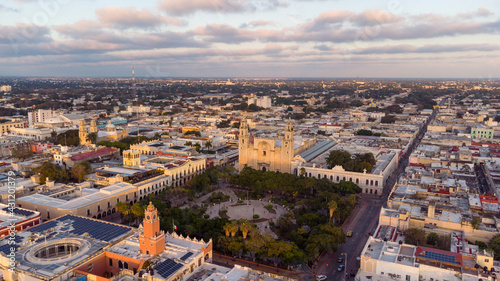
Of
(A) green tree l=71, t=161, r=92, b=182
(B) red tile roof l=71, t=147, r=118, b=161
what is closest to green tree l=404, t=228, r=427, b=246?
(A) green tree l=71, t=161, r=92, b=182

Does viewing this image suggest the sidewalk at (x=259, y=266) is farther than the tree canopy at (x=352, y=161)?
No

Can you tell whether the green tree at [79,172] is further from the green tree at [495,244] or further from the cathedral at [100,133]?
the green tree at [495,244]

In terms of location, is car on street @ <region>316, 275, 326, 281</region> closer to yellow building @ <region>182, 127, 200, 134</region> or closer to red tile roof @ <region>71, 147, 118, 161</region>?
red tile roof @ <region>71, 147, 118, 161</region>

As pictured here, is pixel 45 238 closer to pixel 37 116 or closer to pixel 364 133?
pixel 364 133

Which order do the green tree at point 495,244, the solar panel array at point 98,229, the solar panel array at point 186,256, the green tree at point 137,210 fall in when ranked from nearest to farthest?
the solar panel array at point 186,256
the green tree at point 495,244
the solar panel array at point 98,229
the green tree at point 137,210

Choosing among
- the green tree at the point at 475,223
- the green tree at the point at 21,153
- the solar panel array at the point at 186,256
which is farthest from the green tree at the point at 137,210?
the green tree at the point at 21,153

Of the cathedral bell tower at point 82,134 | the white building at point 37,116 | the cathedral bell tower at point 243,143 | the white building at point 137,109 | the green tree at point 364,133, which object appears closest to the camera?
the cathedral bell tower at point 243,143
